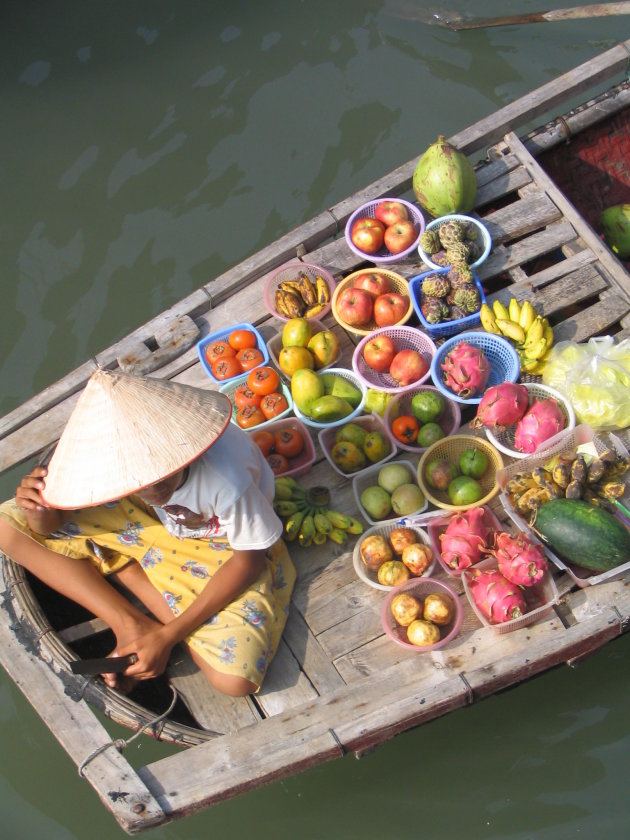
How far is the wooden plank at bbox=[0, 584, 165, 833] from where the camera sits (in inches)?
108

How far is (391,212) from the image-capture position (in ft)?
13.3

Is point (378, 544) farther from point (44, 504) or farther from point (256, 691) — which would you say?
point (44, 504)

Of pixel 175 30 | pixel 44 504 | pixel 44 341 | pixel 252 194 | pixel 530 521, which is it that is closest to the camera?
pixel 44 504

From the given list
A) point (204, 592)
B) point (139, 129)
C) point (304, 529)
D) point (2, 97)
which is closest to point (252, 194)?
point (139, 129)

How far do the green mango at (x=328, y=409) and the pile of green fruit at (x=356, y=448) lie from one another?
0.25ft

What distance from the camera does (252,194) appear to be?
18.0 ft

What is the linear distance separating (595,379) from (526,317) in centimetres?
48

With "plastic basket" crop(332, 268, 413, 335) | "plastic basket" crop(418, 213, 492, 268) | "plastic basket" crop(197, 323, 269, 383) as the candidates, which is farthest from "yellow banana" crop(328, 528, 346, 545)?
"plastic basket" crop(418, 213, 492, 268)

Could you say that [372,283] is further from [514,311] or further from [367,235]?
[514,311]

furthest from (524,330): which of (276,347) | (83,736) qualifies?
(83,736)

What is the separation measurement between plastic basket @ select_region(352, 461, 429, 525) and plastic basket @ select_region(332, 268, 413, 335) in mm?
745

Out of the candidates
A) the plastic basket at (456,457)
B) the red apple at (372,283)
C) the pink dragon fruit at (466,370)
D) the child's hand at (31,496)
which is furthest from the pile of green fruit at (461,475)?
the child's hand at (31,496)

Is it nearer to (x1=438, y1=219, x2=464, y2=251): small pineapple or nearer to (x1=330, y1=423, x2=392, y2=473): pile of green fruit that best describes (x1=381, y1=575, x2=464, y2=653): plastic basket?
(x1=330, y1=423, x2=392, y2=473): pile of green fruit

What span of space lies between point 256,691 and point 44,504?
3.57 feet
